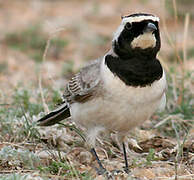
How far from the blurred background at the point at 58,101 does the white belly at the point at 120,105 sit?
329 millimetres

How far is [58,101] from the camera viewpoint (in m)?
5.64

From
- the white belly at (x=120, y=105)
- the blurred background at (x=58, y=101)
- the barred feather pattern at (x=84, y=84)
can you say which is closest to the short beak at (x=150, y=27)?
the white belly at (x=120, y=105)

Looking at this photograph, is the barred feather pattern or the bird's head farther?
the barred feather pattern

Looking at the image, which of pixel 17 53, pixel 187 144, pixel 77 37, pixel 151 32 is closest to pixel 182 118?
pixel 187 144

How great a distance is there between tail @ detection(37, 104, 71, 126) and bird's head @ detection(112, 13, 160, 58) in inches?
41.0

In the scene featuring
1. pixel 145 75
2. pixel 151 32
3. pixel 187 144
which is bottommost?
pixel 187 144

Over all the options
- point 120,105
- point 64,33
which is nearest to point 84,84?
point 120,105

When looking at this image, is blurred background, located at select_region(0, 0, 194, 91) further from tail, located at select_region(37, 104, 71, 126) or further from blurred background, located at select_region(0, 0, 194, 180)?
tail, located at select_region(37, 104, 71, 126)

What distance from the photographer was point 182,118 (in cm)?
557

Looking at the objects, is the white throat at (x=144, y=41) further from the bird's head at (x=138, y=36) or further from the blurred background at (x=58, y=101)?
the blurred background at (x=58, y=101)

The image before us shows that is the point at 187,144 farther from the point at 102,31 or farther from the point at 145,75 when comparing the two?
the point at 102,31

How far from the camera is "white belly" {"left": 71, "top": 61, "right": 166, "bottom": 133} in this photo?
405 cm

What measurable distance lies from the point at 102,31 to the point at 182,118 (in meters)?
6.06

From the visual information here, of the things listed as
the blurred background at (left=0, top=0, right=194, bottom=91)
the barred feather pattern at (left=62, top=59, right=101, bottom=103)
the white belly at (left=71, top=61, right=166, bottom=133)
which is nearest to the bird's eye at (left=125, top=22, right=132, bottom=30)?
the white belly at (left=71, top=61, right=166, bottom=133)
